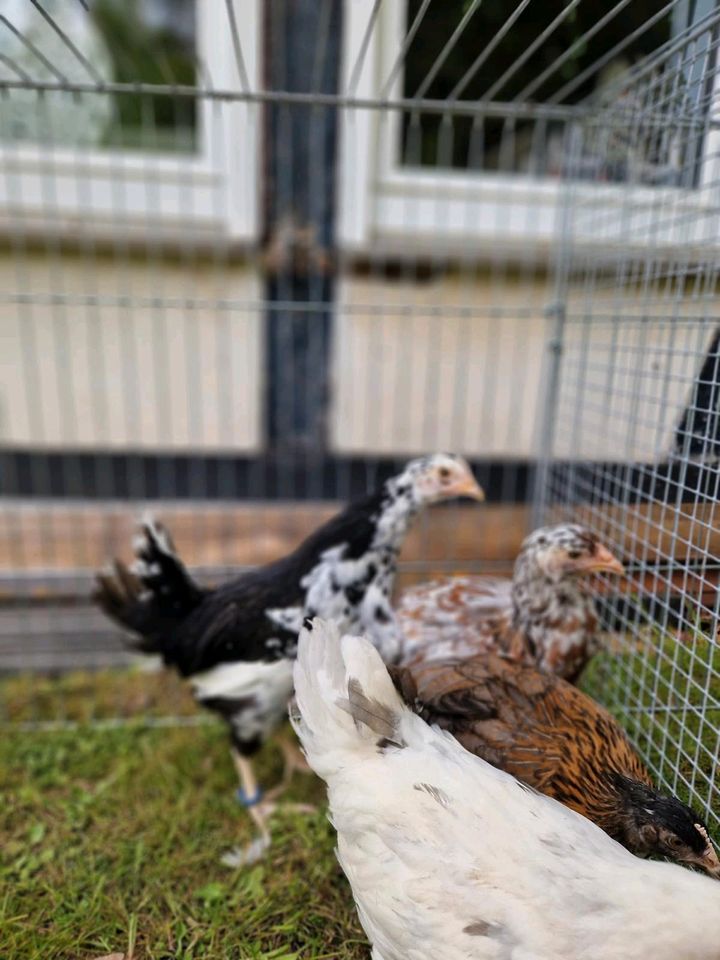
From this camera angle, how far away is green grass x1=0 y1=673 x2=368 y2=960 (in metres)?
1.30

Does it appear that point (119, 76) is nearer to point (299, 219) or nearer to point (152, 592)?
point (299, 219)

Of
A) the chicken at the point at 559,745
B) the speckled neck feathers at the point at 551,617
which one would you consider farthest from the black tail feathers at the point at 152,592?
the speckled neck feathers at the point at 551,617

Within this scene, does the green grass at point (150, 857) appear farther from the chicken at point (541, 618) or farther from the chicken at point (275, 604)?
the chicken at point (541, 618)

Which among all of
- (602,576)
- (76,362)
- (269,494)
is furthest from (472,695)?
(76,362)

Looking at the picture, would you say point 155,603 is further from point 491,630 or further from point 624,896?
point 624,896

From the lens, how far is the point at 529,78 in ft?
7.59

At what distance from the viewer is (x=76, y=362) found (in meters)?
2.78

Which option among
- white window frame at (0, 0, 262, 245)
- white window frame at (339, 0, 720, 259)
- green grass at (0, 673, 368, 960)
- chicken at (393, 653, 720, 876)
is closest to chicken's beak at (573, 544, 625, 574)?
chicken at (393, 653, 720, 876)

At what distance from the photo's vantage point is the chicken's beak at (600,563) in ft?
4.96

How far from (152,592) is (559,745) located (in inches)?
43.5

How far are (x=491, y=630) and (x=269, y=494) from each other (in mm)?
1386

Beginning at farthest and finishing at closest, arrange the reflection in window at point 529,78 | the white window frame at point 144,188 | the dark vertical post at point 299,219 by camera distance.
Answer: the white window frame at point 144,188 → the dark vertical post at point 299,219 → the reflection in window at point 529,78

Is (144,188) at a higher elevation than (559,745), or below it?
higher

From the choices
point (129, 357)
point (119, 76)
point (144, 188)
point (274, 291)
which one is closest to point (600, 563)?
point (274, 291)
